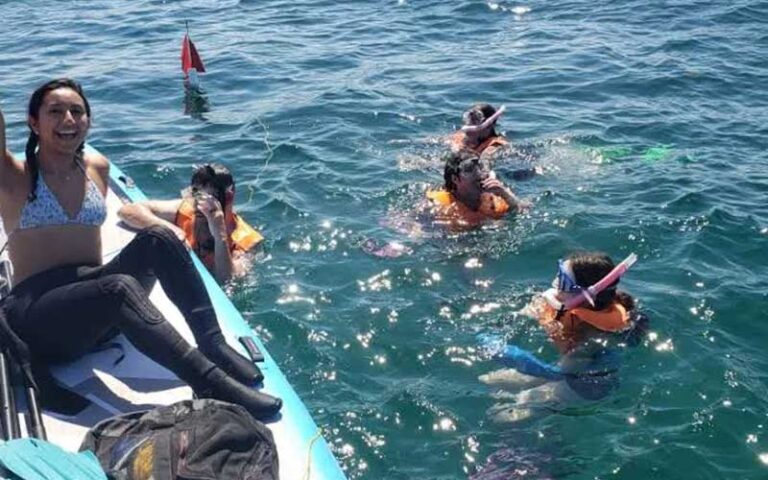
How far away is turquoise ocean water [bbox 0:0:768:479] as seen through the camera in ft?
19.8

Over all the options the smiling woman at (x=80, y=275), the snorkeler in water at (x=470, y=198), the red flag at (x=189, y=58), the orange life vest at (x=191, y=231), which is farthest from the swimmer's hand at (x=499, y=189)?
the red flag at (x=189, y=58)

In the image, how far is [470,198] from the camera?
8531mm

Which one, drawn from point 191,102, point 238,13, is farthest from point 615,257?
point 238,13

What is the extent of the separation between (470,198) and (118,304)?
4240 millimetres

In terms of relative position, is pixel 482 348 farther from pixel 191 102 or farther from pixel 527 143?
pixel 191 102

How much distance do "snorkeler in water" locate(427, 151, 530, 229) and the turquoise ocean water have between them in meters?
0.20

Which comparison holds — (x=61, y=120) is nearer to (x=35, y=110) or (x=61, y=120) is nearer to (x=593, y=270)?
(x=35, y=110)

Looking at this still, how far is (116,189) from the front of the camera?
841 centimetres

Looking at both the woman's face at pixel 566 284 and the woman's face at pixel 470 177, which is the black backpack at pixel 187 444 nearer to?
the woman's face at pixel 566 284

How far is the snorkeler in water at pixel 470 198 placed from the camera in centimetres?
848

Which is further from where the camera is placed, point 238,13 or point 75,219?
point 238,13

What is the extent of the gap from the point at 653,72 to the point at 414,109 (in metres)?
3.93

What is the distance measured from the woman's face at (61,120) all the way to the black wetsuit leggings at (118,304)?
699 millimetres

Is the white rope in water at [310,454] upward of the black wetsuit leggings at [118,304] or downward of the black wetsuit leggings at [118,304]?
downward
